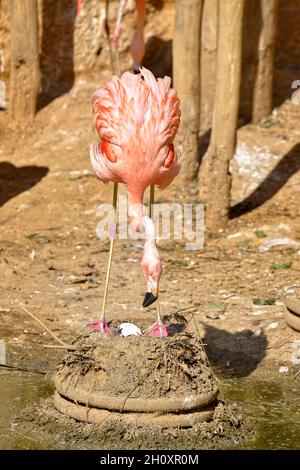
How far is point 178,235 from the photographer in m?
8.97

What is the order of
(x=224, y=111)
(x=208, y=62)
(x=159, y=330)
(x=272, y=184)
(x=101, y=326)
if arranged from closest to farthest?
(x=159, y=330) < (x=101, y=326) < (x=224, y=111) < (x=272, y=184) < (x=208, y=62)

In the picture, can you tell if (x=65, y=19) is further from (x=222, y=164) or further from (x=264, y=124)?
(x=222, y=164)

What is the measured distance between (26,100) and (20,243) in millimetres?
2463

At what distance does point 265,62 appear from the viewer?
10508 mm

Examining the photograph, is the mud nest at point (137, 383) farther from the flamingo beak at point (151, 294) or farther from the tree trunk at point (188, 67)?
the tree trunk at point (188, 67)

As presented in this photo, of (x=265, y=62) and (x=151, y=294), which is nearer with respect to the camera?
(x=151, y=294)

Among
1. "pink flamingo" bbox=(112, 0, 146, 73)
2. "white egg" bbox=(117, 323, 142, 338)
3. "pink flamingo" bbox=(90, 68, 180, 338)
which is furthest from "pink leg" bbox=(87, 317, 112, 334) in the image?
"pink flamingo" bbox=(112, 0, 146, 73)

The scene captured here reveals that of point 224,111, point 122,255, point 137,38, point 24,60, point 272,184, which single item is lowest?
point 122,255

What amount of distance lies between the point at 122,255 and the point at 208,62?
2570 mm

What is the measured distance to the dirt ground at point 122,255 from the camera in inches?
278

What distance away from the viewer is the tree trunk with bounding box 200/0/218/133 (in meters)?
10.1

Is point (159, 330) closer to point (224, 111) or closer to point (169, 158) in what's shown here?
point (169, 158)

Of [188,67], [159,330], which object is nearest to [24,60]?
[188,67]
